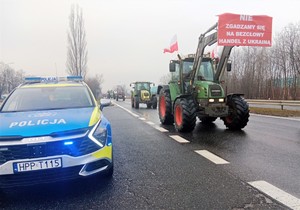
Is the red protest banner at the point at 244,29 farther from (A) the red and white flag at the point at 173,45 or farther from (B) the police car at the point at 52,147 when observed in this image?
(B) the police car at the point at 52,147

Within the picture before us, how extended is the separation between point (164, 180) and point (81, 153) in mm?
1383

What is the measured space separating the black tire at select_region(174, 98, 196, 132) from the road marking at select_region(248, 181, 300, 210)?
458 centimetres

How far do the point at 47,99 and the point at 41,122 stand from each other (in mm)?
1552

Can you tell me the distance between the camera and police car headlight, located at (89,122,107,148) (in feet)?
12.7

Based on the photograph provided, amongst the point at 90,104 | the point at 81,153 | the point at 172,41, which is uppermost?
the point at 172,41

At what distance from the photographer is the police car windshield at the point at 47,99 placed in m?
5.11

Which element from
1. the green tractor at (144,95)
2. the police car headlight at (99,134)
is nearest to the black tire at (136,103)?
the green tractor at (144,95)

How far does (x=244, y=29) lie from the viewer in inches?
501

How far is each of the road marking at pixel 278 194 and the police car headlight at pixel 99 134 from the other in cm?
221

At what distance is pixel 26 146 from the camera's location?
11.5 ft

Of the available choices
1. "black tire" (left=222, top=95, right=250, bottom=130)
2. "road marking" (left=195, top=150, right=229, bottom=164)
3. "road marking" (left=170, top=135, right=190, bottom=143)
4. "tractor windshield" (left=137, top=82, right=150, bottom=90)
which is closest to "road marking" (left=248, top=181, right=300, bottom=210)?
"road marking" (left=195, top=150, right=229, bottom=164)

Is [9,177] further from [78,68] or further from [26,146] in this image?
[78,68]

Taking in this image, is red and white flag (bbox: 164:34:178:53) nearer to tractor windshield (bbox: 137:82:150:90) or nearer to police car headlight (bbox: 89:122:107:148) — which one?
police car headlight (bbox: 89:122:107:148)

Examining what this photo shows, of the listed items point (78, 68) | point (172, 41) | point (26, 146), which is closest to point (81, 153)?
point (26, 146)
